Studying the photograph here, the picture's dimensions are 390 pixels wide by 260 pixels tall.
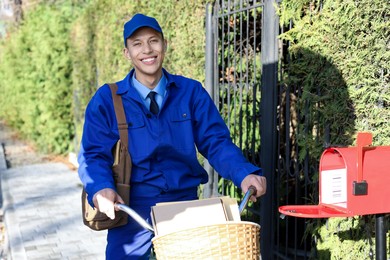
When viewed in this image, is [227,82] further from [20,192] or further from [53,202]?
[20,192]

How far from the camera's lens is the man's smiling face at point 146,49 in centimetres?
309

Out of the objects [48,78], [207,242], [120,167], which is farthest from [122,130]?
[48,78]

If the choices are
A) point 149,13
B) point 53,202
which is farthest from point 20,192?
point 149,13

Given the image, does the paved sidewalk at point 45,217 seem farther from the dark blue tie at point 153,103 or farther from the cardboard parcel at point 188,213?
the cardboard parcel at point 188,213

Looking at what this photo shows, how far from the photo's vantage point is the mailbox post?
2.57 meters

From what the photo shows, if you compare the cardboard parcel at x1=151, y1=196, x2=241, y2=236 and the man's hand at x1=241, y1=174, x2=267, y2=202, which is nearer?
the cardboard parcel at x1=151, y1=196, x2=241, y2=236

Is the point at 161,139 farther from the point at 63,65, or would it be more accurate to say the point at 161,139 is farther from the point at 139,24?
the point at 63,65

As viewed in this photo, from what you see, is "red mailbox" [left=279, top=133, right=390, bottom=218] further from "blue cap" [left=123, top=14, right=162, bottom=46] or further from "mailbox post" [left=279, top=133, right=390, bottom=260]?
"blue cap" [left=123, top=14, right=162, bottom=46]

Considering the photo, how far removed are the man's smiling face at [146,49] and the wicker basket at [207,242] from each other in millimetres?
1114

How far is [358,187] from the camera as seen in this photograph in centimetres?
256

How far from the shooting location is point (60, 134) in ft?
45.9

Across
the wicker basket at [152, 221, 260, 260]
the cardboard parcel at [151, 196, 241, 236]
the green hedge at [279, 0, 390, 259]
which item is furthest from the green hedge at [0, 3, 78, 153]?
the wicker basket at [152, 221, 260, 260]

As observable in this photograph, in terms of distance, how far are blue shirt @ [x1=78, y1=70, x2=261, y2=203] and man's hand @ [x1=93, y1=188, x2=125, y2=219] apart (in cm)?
21

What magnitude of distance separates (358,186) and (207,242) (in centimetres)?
73
